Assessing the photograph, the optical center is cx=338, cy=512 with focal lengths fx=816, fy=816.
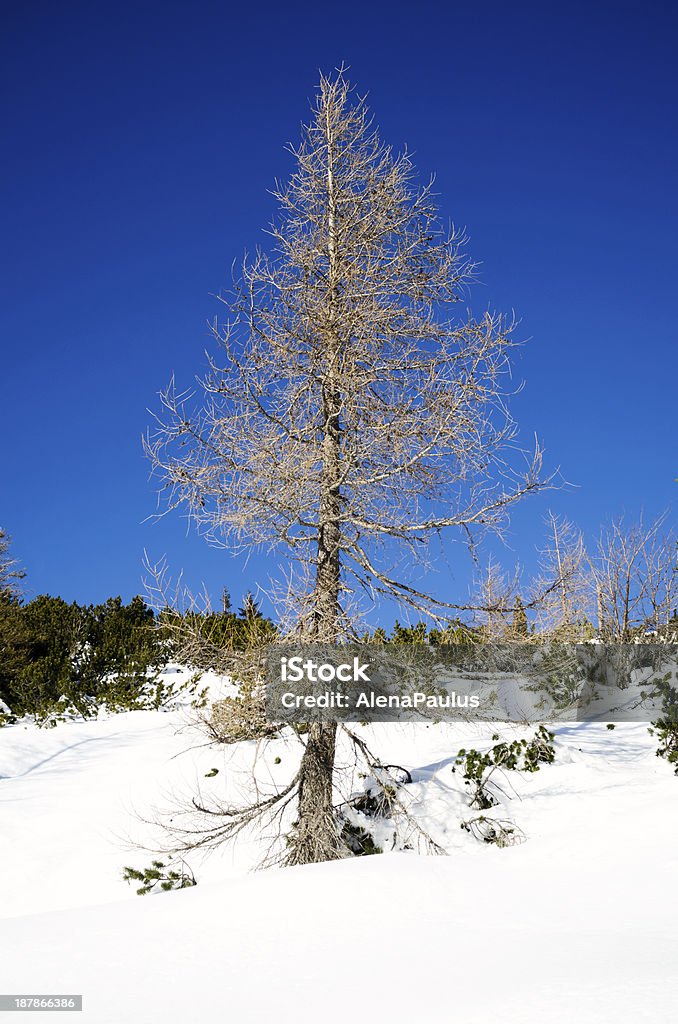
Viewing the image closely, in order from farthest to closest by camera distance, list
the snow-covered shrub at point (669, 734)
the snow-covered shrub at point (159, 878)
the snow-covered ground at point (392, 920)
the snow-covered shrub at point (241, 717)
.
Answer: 1. the snow-covered shrub at point (669, 734)
2. the snow-covered shrub at point (159, 878)
3. the snow-covered shrub at point (241, 717)
4. the snow-covered ground at point (392, 920)

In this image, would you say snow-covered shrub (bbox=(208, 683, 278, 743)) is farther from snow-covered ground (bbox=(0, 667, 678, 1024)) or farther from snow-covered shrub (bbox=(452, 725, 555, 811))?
snow-covered shrub (bbox=(452, 725, 555, 811))

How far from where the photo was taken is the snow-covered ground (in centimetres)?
383

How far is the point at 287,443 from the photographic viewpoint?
8188 millimetres

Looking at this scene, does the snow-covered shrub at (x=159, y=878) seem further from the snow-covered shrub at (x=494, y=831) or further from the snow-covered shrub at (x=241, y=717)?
the snow-covered shrub at (x=494, y=831)

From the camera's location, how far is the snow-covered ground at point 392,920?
3.83 m

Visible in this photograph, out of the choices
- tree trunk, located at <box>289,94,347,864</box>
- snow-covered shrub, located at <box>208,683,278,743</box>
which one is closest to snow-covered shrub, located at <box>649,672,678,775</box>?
tree trunk, located at <box>289,94,347,864</box>

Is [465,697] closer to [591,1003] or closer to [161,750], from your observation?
[591,1003]

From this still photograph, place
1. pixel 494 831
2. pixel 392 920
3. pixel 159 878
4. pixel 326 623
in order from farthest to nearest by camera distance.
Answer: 1. pixel 494 831
2. pixel 159 878
3. pixel 326 623
4. pixel 392 920

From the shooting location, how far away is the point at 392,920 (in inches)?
207

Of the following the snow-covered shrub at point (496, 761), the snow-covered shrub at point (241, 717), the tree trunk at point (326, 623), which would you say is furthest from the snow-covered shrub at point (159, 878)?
the snow-covered shrub at point (496, 761)

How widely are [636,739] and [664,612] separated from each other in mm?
4156

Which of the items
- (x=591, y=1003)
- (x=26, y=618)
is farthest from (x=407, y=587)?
(x=26, y=618)

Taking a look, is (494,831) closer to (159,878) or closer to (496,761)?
(496,761)

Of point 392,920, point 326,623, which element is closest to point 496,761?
point 326,623
